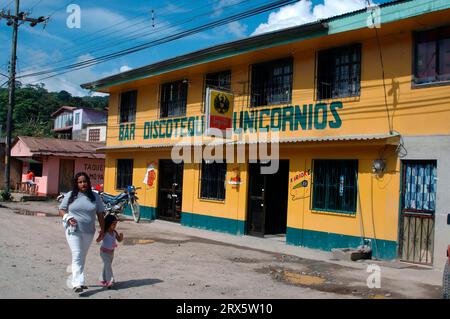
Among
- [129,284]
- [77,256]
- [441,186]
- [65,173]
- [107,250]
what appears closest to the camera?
[77,256]

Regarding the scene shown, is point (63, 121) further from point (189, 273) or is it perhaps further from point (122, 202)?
point (189, 273)

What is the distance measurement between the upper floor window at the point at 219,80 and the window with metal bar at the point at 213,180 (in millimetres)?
2537

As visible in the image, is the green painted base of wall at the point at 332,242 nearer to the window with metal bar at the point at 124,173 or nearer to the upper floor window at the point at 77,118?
the window with metal bar at the point at 124,173

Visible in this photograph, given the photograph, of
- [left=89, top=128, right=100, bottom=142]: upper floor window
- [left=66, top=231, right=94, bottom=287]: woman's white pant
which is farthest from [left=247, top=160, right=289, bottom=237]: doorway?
[left=89, top=128, right=100, bottom=142]: upper floor window

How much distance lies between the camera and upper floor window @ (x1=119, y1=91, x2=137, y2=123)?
19703mm

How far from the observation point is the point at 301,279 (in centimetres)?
858

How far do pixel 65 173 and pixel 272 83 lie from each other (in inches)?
682

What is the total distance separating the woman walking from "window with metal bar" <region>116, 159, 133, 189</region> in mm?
12790

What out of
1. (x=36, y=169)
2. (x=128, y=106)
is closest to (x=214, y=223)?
(x=128, y=106)

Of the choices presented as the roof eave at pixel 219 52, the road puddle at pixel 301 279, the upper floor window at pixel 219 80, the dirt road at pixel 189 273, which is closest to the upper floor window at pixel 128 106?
the roof eave at pixel 219 52

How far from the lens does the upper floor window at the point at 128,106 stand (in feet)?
64.6

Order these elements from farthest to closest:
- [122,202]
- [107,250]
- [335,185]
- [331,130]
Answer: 1. [122,202]
2. [331,130]
3. [335,185]
4. [107,250]

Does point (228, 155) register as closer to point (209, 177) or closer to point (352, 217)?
point (209, 177)

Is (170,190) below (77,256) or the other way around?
the other way around
